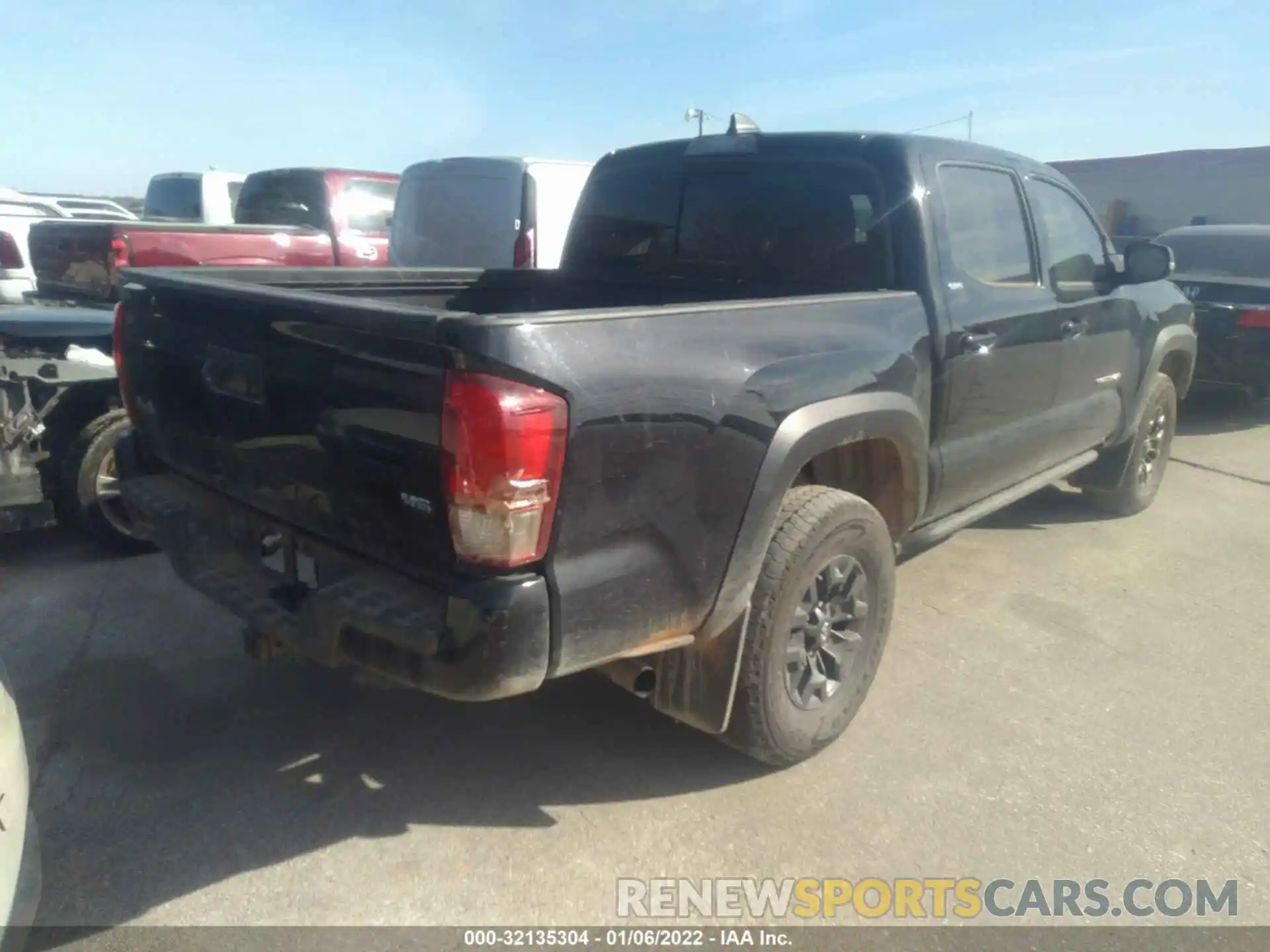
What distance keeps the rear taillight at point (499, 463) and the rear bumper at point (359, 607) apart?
3.9 inches

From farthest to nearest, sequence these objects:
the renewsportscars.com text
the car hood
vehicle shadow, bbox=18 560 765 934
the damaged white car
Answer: the car hood, the damaged white car, vehicle shadow, bbox=18 560 765 934, the renewsportscars.com text

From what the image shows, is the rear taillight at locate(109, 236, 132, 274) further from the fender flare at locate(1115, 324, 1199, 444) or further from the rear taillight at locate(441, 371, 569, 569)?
the fender flare at locate(1115, 324, 1199, 444)

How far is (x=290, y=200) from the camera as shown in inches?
391

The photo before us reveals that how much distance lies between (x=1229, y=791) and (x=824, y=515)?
161cm

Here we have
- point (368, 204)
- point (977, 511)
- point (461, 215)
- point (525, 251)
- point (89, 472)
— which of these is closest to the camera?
point (977, 511)

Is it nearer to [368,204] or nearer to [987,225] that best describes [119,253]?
[368,204]

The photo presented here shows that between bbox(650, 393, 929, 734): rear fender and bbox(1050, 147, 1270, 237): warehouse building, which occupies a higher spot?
bbox(1050, 147, 1270, 237): warehouse building

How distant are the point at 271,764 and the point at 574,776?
974mm

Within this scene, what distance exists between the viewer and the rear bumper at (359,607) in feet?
7.25

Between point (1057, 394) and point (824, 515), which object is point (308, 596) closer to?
point (824, 515)

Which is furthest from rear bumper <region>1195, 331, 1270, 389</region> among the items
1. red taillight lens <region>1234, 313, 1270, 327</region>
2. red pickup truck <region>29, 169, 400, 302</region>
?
red pickup truck <region>29, 169, 400, 302</region>

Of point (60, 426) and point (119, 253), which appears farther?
point (119, 253)

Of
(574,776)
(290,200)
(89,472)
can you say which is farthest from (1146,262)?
(290,200)

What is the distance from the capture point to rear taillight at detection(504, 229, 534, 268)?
26.3 ft
